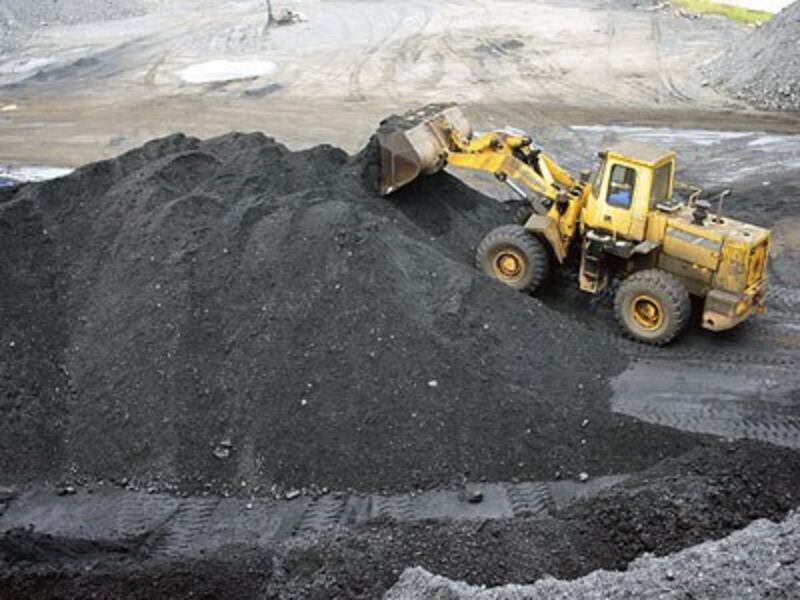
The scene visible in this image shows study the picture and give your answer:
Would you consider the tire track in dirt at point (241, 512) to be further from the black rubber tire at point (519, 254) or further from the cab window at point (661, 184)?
the cab window at point (661, 184)

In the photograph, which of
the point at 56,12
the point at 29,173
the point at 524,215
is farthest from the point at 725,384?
the point at 56,12

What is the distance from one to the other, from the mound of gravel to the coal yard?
234 inches

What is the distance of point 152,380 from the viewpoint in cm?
914

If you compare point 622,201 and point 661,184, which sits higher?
point 661,184

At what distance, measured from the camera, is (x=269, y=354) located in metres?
9.19

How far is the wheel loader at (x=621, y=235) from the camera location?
32.8ft

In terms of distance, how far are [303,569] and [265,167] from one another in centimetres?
609

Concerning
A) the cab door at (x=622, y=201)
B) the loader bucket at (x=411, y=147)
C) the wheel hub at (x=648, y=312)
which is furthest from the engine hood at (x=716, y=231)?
the loader bucket at (x=411, y=147)

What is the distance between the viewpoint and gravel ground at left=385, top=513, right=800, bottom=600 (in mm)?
5645

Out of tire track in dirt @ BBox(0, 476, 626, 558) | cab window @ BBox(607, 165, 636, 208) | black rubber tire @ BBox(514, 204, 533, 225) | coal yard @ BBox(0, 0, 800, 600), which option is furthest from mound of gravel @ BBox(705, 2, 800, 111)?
tire track in dirt @ BBox(0, 476, 626, 558)

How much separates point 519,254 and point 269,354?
371 centimetres

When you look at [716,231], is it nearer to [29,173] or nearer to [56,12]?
[29,173]

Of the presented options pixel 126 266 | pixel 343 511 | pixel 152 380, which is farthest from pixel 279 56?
pixel 343 511

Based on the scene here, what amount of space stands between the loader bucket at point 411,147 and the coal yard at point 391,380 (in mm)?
41
